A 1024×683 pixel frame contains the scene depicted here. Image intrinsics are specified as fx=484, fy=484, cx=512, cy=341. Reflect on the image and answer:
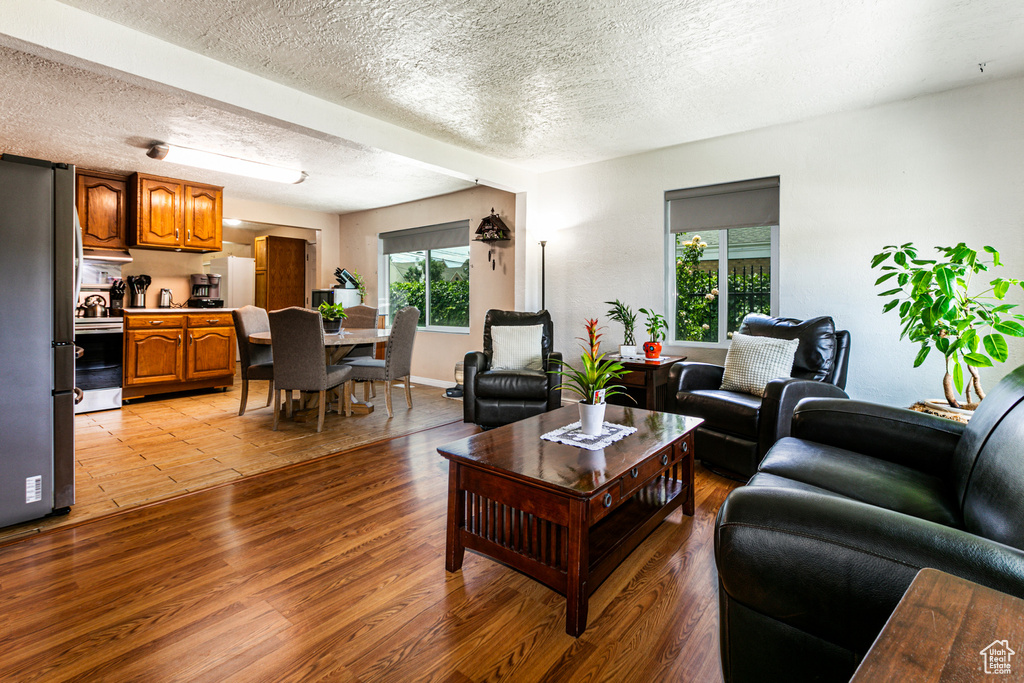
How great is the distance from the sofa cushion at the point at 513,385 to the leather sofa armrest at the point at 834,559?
265 centimetres

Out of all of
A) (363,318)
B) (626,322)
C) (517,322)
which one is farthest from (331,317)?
(626,322)

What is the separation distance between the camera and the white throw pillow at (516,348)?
408cm

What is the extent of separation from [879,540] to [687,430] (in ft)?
4.50

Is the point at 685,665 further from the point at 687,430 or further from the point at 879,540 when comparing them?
the point at 687,430

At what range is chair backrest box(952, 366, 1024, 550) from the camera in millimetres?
1031

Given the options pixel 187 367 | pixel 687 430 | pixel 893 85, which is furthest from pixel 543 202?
pixel 187 367

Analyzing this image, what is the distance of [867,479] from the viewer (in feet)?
5.23

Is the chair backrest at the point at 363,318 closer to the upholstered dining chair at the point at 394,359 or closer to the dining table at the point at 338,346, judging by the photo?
the dining table at the point at 338,346

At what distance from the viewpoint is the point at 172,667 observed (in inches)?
54.7

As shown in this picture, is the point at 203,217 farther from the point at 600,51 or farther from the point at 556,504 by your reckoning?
the point at 556,504

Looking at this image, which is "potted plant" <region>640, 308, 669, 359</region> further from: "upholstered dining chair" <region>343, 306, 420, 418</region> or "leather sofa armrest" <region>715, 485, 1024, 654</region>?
"leather sofa armrest" <region>715, 485, 1024, 654</region>

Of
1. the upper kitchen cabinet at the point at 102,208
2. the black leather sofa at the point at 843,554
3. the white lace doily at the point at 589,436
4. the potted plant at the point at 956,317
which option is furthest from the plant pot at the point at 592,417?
the upper kitchen cabinet at the point at 102,208

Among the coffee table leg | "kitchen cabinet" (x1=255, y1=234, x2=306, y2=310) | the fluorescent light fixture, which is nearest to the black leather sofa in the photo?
the coffee table leg

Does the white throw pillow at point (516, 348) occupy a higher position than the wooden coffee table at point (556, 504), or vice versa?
the white throw pillow at point (516, 348)
